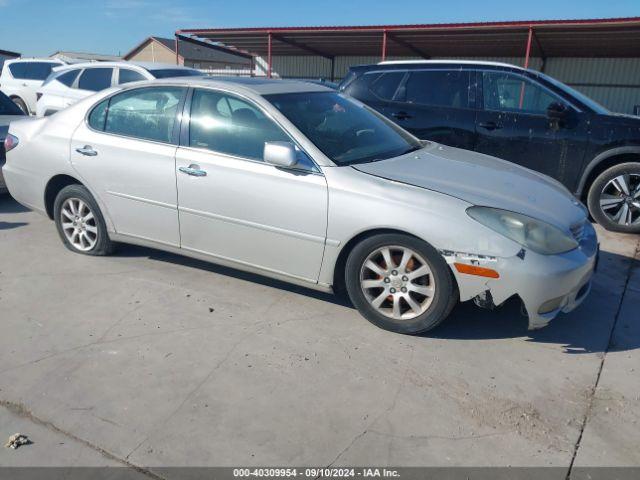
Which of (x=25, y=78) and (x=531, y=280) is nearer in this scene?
(x=531, y=280)

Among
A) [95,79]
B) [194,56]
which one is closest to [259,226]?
[95,79]

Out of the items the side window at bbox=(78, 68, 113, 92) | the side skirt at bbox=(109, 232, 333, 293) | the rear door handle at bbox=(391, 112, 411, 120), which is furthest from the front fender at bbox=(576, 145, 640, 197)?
the side window at bbox=(78, 68, 113, 92)

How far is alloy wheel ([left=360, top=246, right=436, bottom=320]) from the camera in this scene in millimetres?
3451

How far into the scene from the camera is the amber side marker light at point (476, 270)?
10.6 ft

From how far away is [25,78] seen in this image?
46.8ft

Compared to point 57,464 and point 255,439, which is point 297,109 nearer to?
point 255,439

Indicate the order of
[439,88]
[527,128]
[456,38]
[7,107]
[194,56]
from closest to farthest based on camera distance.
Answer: [527,128] < [439,88] < [7,107] < [456,38] < [194,56]

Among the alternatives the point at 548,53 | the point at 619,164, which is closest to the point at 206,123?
the point at 619,164

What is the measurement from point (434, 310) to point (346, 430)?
1.08 meters

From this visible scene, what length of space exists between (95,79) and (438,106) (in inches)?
250

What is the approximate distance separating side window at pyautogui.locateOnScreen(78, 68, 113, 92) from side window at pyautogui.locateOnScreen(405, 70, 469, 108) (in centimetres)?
565

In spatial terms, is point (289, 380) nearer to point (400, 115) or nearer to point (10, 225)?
point (10, 225)

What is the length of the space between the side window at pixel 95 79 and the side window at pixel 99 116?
5493mm

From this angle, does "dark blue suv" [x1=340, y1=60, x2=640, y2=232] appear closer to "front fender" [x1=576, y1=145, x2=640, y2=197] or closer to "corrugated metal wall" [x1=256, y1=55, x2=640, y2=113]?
"front fender" [x1=576, y1=145, x2=640, y2=197]
